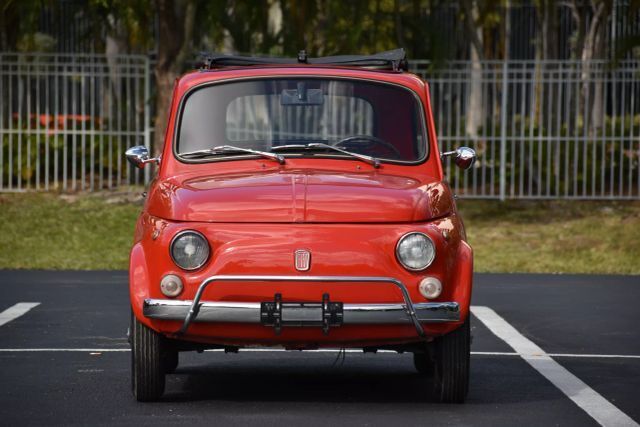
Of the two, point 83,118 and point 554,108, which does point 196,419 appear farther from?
point 554,108

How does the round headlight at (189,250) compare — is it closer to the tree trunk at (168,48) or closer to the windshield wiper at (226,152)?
the windshield wiper at (226,152)

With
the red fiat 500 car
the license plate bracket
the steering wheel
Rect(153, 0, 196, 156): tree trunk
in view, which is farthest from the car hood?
Rect(153, 0, 196, 156): tree trunk

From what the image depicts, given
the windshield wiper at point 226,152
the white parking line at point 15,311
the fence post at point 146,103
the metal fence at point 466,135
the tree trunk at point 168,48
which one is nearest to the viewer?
the windshield wiper at point 226,152

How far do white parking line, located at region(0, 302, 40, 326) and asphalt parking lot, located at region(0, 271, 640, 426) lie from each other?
0.05ft

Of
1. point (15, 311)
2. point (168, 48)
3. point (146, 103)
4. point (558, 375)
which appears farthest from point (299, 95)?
point (146, 103)

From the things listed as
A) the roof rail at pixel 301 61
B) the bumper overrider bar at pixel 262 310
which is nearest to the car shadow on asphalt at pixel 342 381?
the bumper overrider bar at pixel 262 310

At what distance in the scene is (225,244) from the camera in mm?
7914

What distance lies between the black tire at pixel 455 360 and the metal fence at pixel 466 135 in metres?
16.6

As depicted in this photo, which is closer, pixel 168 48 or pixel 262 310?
pixel 262 310

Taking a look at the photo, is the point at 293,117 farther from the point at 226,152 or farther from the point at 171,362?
the point at 171,362

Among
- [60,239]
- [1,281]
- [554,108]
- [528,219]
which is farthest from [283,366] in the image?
[554,108]

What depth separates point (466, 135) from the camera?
25.2m

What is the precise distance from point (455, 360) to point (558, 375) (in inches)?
62.7

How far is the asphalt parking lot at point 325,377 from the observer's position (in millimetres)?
7938
